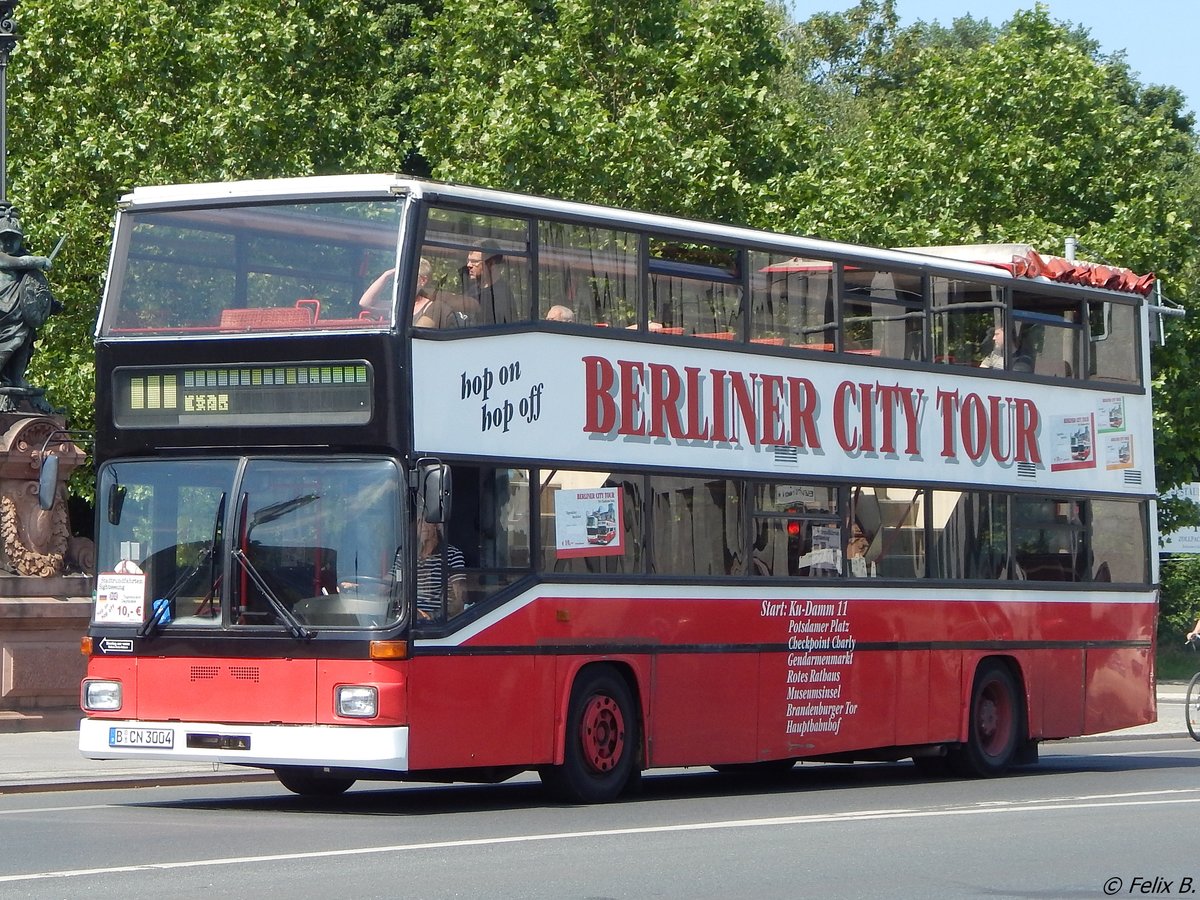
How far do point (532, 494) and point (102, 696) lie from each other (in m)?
3.11

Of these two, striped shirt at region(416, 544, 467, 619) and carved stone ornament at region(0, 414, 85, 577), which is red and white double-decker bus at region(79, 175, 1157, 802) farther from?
carved stone ornament at region(0, 414, 85, 577)

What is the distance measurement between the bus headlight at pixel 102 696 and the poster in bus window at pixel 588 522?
3051 mm

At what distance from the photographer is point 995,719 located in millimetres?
19031

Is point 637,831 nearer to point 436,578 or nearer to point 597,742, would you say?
point 436,578

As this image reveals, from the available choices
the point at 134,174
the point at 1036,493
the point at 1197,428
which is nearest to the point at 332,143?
the point at 134,174

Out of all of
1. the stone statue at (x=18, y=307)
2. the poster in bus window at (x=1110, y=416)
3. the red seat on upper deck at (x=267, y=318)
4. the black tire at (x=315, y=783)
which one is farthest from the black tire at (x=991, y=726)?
the stone statue at (x=18, y=307)

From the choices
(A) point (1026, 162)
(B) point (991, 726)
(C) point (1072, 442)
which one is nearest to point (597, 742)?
(B) point (991, 726)

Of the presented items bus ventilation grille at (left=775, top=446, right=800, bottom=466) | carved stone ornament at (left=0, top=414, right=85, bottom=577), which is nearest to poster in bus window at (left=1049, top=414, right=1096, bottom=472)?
bus ventilation grille at (left=775, top=446, right=800, bottom=466)

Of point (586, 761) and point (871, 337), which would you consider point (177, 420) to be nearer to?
point (586, 761)

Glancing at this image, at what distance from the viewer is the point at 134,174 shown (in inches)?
1369

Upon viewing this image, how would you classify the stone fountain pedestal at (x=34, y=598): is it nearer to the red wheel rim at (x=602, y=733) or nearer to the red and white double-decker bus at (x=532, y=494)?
the red and white double-decker bus at (x=532, y=494)

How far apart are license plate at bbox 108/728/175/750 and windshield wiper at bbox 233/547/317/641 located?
1086 millimetres

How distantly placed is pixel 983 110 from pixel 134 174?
593 inches

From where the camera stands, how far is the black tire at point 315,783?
1541cm
